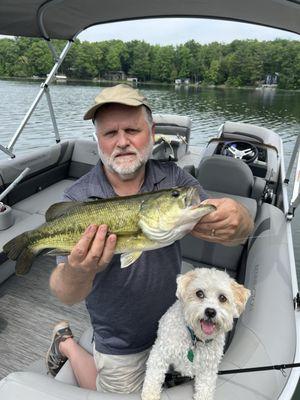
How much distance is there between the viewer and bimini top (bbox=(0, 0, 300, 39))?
12.0 feet

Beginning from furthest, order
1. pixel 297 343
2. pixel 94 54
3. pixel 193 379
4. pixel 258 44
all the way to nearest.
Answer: pixel 258 44, pixel 94 54, pixel 297 343, pixel 193 379

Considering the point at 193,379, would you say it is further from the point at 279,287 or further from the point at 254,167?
the point at 254,167

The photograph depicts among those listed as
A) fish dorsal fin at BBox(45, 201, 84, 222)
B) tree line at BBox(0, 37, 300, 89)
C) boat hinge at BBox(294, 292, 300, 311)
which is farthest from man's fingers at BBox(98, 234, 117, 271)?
tree line at BBox(0, 37, 300, 89)

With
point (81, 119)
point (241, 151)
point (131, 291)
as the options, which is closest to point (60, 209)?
point (131, 291)

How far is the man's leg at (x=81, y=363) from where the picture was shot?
8.65 ft

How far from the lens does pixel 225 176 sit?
4746 millimetres

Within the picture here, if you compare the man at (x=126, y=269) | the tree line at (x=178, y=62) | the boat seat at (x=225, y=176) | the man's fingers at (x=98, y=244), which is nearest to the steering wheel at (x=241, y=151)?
the boat seat at (x=225, y=176)

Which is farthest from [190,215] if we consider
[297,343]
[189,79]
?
[189,79]

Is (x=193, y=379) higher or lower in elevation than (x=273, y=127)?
higher

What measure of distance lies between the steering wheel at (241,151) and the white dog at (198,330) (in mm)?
5687

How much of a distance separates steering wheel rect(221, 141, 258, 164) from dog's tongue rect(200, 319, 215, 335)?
5858 millimetres

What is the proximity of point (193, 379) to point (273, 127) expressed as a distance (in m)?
29.2

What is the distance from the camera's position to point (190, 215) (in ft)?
5.74

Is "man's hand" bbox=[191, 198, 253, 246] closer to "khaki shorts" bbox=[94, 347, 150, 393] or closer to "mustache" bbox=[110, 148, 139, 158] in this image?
"mustache" bbox=[110, 148, 139, 158]
